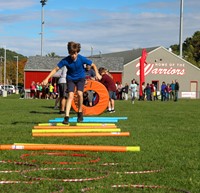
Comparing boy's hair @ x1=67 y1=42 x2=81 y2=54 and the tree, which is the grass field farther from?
the tree

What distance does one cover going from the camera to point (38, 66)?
5966cm

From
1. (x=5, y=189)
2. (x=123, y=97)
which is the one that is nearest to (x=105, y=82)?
(x=5, y=189)

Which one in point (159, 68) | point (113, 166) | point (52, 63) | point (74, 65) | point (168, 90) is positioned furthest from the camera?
point (159, 68)

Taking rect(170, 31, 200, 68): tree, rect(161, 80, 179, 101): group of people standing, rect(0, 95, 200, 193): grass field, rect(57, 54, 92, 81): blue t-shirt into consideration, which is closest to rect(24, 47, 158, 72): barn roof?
rect(161, 80, 179, 101): group of people standing

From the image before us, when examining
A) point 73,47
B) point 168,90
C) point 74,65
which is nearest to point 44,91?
point 168,90

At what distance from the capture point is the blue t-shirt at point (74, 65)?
407 inches

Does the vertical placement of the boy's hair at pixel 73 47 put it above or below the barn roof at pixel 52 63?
below

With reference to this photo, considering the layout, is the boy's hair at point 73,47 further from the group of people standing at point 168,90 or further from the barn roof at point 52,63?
the barn roof at point 52,63

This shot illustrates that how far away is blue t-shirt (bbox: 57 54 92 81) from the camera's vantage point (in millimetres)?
10336

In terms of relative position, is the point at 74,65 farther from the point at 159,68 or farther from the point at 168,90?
the point at 159,68

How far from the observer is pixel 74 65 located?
10.4 m

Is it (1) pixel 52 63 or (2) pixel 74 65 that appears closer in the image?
(2) pixel 74 65

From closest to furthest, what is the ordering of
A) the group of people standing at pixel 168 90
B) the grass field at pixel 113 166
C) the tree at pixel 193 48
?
the grass field at pixel 113 166, the group of people standing at pixel 168 90, the tree at pixel 193 48

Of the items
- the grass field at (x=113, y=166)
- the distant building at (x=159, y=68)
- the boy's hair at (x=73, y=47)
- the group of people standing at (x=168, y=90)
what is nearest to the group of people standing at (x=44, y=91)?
the group of people standing at (x=168, y=90)
